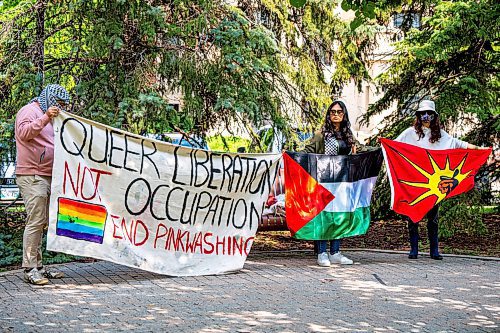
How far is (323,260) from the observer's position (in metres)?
9.84

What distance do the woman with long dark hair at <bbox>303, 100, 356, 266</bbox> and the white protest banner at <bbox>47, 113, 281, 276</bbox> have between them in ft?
2.35

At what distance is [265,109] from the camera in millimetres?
11625

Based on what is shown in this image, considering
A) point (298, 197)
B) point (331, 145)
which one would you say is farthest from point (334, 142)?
point (298, 197)

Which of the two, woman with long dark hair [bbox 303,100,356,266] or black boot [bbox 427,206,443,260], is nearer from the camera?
woman with long dark hair [bbox 303,100,356,266]

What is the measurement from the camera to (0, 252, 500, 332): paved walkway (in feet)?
22.2

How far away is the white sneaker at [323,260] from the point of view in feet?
32.2

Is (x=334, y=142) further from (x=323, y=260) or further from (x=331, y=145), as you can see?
(x=323, y=260)

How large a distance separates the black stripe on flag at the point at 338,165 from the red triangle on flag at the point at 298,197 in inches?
3.2

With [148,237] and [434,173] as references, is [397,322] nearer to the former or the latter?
[148,237]

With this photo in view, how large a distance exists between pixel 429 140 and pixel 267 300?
380cm

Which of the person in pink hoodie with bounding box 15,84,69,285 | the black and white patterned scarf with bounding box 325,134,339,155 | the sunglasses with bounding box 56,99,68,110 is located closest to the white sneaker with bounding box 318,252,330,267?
the black and white patterned scarf with bounding box 325,134,339,155

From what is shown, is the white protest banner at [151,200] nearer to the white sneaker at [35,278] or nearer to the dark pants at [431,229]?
the white sneaker at [35,278]

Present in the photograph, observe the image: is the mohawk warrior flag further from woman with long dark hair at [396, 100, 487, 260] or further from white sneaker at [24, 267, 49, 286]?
white sneaker at [24, 267, 49, 286]

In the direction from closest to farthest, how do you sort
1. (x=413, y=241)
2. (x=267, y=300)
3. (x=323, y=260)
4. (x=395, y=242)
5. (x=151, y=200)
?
(x=267, y=300), (x=151, y=200), (x=323, y=260), (x=413, y=241), (x=395, y=242)
